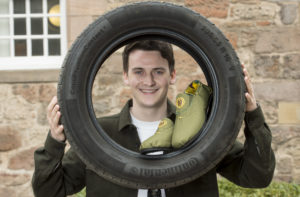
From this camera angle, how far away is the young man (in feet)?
5.57

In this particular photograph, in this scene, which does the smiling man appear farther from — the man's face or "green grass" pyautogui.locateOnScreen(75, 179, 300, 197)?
"green grass" pyautogui.locateOnScreen(75, 179, 300, 197)

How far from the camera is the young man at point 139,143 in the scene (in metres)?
1.70

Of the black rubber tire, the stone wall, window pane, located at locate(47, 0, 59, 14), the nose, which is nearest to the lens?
the black rubber tire

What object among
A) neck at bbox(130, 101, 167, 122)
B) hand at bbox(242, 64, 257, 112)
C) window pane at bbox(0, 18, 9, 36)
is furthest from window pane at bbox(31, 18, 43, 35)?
hand at bbox(242, 64, 257, 112)

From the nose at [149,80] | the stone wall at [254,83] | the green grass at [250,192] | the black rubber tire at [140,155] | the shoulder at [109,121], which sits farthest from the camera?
the stone wall at [254,83]

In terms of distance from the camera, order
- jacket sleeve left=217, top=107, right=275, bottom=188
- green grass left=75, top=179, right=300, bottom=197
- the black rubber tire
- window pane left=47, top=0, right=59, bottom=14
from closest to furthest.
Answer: the black rubber tire, jacket sleeve left=217, top=107, right=275, bottom=188, green grass left=75, top=179, right=300, bottom=197, window pane left=47, top=0, right=59, bottom=14

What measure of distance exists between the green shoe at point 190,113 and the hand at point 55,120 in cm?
48

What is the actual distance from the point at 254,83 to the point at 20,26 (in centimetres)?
273

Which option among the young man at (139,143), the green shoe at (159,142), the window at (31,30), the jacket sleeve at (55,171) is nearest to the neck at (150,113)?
the young man at (139,143)

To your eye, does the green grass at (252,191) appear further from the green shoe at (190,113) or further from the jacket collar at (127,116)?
the green shoe at (190,113)

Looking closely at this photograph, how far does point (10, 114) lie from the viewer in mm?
4203

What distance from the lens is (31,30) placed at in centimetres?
446

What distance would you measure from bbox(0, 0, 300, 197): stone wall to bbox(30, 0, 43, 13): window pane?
617 millimetres

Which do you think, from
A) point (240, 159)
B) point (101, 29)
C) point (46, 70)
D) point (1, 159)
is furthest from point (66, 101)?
point (1, 159)
